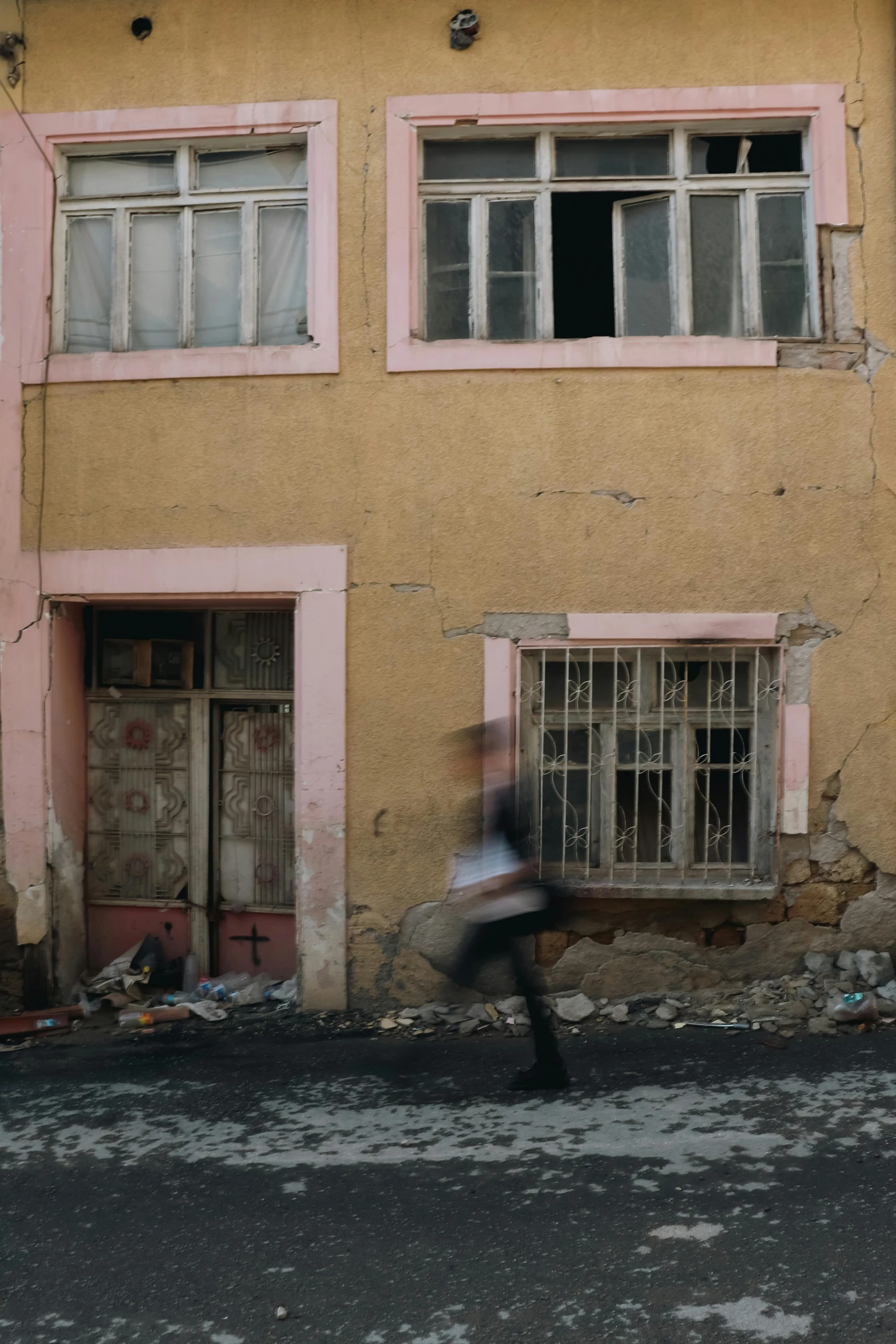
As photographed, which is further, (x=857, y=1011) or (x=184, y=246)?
(x=184, y=246)

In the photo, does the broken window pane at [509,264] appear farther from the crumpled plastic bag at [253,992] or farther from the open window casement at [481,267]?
the crumpled plastic bag at [253,992]

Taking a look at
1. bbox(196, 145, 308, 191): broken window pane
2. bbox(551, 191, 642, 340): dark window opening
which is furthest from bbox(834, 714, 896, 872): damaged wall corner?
bbox(196, 145, 308, 191): broken window pane

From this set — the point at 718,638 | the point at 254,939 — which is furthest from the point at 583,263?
the point at 254,939

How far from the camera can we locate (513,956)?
4.99 metres

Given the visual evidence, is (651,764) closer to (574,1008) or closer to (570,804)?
(570,804)

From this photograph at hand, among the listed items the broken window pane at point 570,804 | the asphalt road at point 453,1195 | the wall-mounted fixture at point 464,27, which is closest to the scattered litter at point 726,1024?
the asphalt road at point 453,1195

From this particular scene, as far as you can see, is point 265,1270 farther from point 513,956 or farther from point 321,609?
point 321,609

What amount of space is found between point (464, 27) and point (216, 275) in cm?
194

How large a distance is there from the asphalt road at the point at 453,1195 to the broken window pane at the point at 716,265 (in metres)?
3.90

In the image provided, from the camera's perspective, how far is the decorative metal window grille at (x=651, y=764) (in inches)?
245

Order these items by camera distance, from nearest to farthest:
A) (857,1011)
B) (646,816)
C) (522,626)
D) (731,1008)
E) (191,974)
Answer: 1. (857,1011)
2. (731,1008)
3. (522,626)
4. (646,816)
5. (191,974)

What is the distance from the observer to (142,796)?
7223mm

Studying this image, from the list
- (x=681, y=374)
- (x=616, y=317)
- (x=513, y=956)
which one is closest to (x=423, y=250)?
(x=616, y=317)

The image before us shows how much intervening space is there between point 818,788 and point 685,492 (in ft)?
5.82
